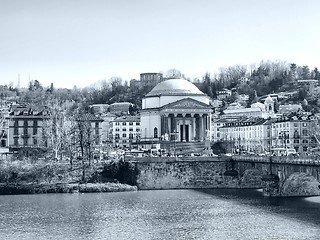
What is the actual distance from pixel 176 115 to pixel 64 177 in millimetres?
38354

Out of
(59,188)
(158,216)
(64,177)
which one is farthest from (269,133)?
(158,216)

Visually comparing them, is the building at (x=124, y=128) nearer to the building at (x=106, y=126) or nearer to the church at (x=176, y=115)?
the building at (x=106, y=126)

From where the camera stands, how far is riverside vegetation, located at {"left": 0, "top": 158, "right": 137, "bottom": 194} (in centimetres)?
8300

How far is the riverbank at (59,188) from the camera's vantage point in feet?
270

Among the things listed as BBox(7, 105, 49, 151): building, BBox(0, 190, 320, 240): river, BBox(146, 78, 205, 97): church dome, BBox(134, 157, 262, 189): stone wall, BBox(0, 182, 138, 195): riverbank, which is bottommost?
BBox(0, 190, 320, 240): river

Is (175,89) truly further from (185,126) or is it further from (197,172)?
(197,172)

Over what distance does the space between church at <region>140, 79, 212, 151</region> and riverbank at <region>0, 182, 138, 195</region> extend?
115 ft

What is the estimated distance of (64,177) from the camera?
287 feet

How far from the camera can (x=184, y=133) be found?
124 metres

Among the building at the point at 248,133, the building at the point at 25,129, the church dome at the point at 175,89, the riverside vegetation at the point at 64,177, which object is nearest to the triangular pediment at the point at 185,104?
the church dome at the point at 175,89

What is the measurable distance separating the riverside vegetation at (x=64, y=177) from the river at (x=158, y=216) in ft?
12.9

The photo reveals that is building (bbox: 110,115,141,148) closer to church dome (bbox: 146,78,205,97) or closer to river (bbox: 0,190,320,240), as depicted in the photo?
church dome (bbox: 146,78,205,97)

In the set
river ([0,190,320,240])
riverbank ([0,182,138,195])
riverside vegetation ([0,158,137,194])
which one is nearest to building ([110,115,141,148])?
riverside vegetation ([0,158,137,194])

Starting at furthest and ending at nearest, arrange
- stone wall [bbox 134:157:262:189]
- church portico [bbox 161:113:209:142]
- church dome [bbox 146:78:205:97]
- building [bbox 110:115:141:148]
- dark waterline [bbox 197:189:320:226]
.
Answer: building [bbox 110:115:141:148], church dome [bbox 146:78:205:97], church portico [bbox 161:113:209:142], stone wall [bbox 134:157:262:189], dark waterline [bbox 197:189:320:226]
